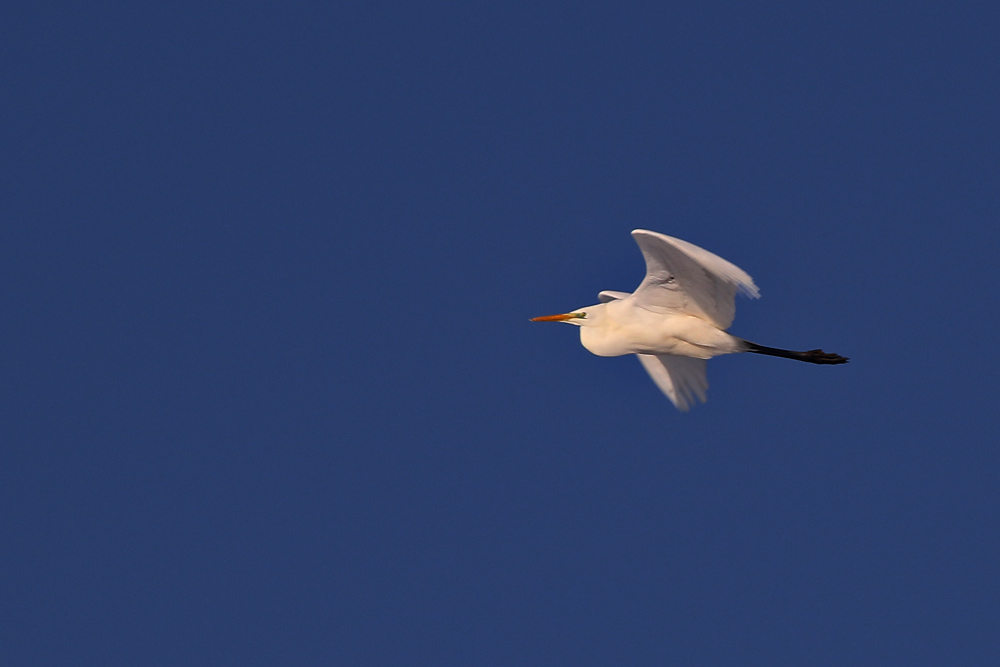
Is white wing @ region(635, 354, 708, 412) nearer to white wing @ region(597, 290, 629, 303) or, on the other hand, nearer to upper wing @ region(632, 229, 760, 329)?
white wing @ region(597, 290, 629, 303)

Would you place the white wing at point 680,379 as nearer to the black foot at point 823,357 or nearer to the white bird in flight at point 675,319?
the white bird in flight at point 675,319

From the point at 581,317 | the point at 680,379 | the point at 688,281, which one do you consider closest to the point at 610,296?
the point at 581,317

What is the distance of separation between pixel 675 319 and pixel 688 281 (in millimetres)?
664

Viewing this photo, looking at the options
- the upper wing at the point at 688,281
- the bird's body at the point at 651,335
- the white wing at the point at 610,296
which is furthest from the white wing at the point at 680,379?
the upper wing at the point at 688,281

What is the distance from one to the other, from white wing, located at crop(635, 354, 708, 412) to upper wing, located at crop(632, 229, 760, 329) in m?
1.51

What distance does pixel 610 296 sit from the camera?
1270 centimetres

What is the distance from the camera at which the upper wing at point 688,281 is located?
976 centimetres

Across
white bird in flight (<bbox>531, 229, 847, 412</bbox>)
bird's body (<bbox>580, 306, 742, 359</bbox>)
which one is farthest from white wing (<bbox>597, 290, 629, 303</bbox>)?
bird's body (<bbox>580, 306, 742, 359</bbox>)

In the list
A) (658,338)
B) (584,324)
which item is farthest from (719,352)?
(584,324)

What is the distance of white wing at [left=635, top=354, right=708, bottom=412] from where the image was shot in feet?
42.9

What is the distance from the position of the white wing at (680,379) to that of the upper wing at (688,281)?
151 cm

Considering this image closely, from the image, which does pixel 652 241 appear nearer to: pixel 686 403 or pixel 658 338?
pixel 658 338

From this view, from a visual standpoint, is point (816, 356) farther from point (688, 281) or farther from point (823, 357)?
point (688, 281)

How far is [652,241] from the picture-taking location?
10242 mm
